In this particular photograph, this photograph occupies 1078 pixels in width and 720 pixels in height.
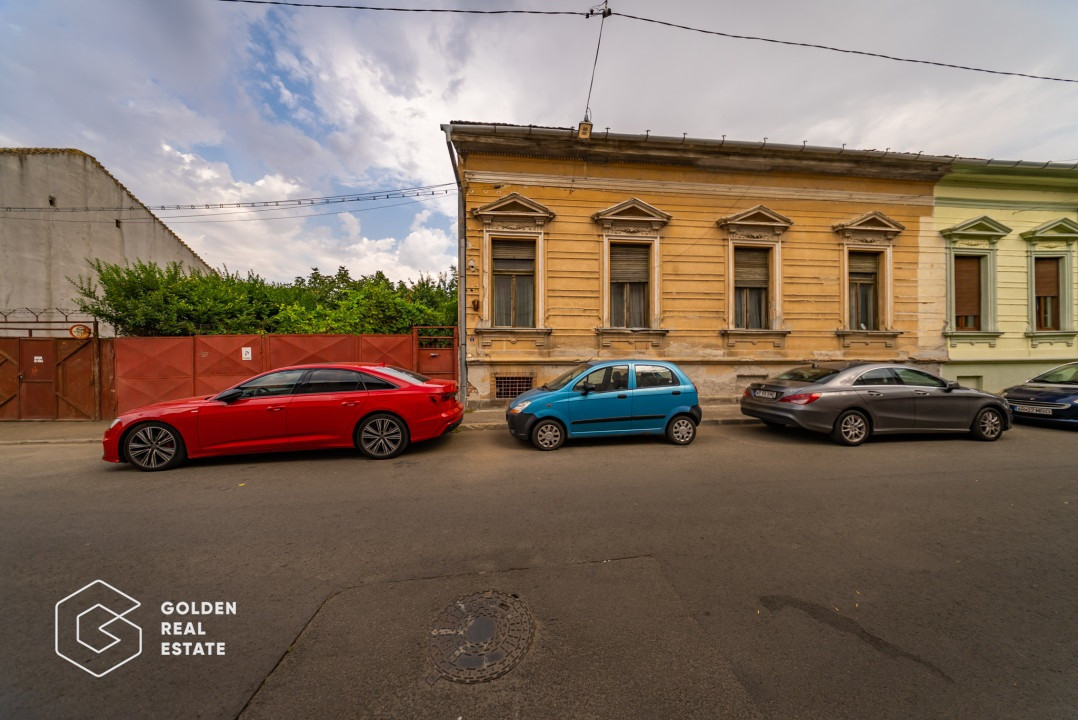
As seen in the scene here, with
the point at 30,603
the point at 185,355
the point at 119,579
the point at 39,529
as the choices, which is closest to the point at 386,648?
the point at 119,579

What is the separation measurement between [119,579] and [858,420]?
9.51 meters

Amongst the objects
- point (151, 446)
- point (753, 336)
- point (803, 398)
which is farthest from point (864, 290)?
point (151, 446)

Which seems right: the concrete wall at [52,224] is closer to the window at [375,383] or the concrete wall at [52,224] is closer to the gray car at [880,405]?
the window at [375,383]

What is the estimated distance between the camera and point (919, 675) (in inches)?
79.0

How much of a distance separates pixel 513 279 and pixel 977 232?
46.3ft

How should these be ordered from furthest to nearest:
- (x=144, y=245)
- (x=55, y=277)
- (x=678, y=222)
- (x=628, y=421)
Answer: (x=144, y=245)
(x=55, y=277)
(x=678, y=222)
(x=628, y=421)

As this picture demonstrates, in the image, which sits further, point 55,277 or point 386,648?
point 55,277

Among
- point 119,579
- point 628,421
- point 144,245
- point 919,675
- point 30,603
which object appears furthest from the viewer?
point 144,245

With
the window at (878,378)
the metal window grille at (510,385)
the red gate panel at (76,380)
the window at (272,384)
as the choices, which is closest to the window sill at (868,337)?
the window at (878,378)

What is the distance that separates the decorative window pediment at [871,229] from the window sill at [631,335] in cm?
619

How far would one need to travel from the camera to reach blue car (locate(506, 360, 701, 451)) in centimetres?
643

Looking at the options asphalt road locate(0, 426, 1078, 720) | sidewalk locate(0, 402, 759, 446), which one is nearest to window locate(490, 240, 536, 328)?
sidewalk locate(0, 402, 759, 446)

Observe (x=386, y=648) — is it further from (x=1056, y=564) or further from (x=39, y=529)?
(x=1056, y=564)

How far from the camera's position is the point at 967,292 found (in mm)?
12008
